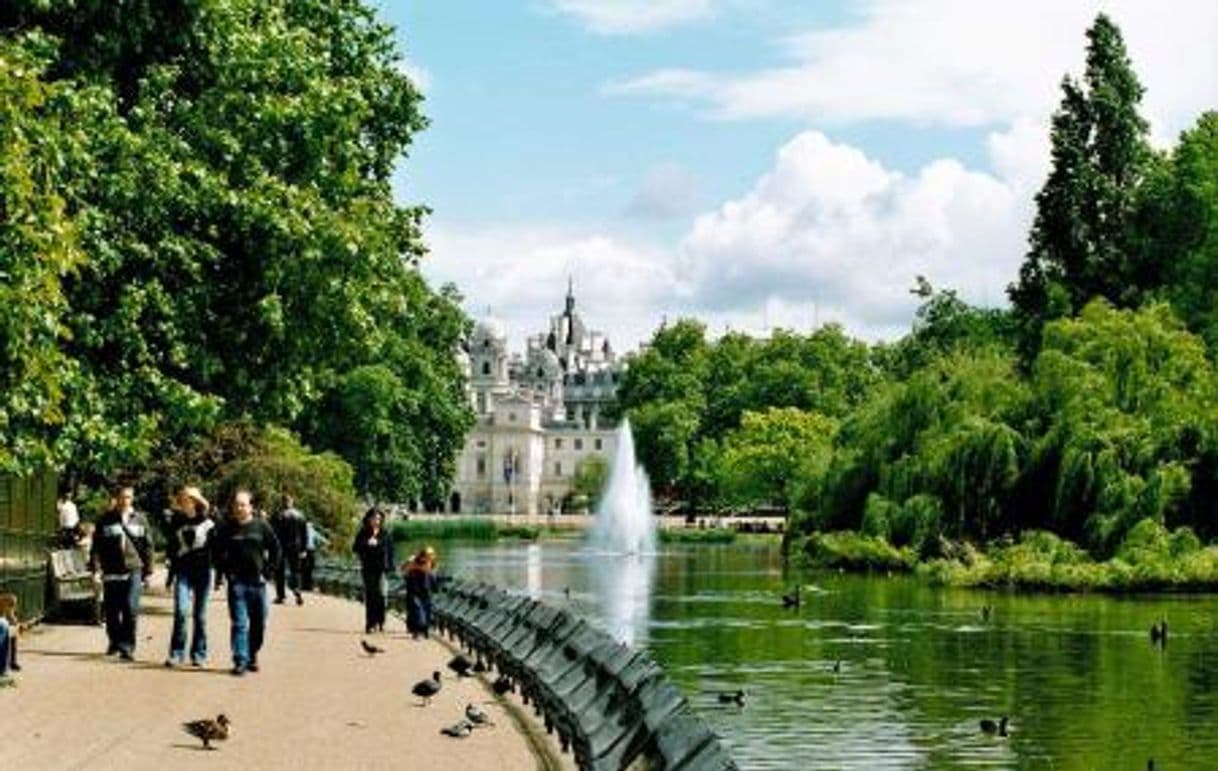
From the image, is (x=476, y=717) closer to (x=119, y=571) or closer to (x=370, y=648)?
(x=119, y=571)

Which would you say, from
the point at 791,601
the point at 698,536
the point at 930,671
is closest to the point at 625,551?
the point at 698,536

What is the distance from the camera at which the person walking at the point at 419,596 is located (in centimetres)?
3191

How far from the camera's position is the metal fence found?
28.8 meters

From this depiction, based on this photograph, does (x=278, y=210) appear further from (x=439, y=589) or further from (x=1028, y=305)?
(x=1028, y=305)

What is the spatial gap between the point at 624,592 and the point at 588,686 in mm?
46336

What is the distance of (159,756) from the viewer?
17.4 meters

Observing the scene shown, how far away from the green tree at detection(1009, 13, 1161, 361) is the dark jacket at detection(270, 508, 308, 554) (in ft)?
164

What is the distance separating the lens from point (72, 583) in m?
31.8

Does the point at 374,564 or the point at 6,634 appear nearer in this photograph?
the point at 6,634

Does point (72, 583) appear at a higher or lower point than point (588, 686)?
higher

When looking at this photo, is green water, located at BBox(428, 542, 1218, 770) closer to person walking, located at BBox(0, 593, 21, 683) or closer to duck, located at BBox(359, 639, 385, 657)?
duck, located at BBox(359, 639, 385, 657)

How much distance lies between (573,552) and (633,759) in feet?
342

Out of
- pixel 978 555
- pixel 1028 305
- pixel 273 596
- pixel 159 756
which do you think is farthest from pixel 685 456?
pixel 159 756

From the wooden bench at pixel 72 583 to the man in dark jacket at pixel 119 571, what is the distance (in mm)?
5047
